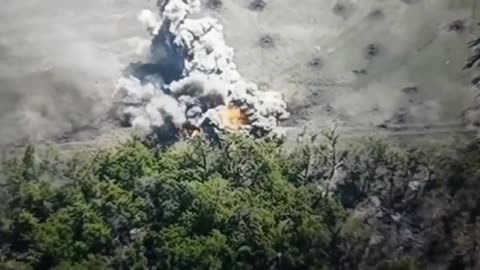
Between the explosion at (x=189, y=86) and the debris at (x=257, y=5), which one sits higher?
the debris at (x=257, y=5)

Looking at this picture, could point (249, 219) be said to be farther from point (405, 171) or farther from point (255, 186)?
point (405, 171)

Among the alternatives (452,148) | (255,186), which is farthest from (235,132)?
(452,148)

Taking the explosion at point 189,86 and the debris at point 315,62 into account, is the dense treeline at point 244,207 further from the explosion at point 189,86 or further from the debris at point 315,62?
the debris at point 315,62

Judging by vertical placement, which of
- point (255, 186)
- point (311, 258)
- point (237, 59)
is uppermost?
point (237, 59)

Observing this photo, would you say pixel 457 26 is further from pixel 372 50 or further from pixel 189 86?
pixel 189 86

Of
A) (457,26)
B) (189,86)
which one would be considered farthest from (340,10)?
(189,86)

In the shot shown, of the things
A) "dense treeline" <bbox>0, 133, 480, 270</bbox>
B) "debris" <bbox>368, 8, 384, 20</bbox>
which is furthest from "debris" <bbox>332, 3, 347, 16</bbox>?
"dense treeline" <bbox>0, 133, 480, 270</bbox>

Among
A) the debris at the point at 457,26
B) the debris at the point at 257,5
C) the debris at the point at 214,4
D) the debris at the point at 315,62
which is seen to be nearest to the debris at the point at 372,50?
the debris at the point at 315,62
